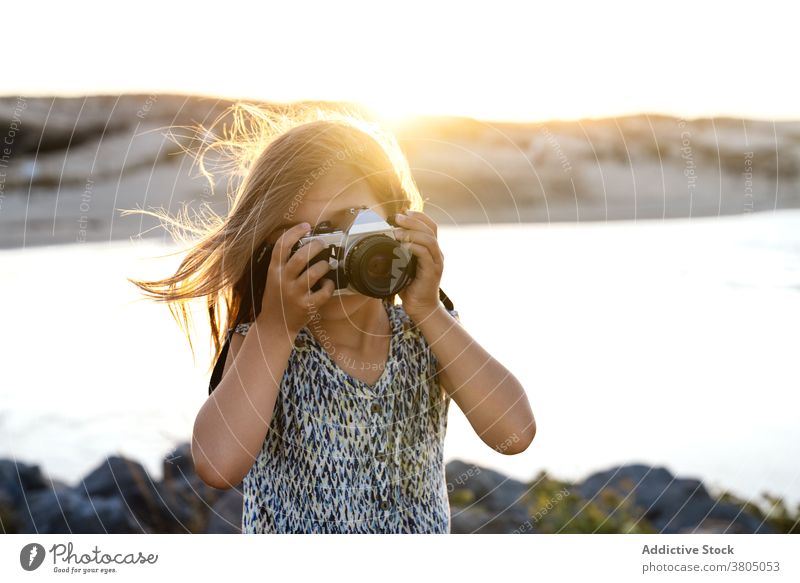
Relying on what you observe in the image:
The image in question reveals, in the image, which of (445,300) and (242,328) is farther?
(445,300)

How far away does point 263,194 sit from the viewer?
4.68 feet

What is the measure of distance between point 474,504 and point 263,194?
5.01 ft

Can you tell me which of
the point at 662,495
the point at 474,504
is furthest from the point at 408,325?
the point at 662,495

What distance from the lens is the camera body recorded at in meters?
1.27

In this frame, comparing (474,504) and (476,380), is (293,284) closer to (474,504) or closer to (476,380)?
(476,380)

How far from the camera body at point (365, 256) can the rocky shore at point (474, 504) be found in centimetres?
135

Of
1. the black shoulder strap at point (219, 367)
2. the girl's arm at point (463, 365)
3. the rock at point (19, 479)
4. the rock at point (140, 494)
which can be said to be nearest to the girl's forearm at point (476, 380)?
the girl's arm at point (463, 365)

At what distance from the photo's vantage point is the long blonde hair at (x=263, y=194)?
55.7 inches

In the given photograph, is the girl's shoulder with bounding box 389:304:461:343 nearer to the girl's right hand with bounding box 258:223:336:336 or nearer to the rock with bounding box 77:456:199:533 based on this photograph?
the girl's right hand with bounding box 258:223:336:336

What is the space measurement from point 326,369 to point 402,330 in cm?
16

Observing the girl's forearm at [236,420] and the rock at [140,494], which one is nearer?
the girl's forearm at [236,420]

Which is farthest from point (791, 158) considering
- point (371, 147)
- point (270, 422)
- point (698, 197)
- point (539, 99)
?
point (270, 422)

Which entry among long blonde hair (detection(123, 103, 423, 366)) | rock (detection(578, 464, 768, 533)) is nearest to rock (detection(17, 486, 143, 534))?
long blonde hair (detection(123, 103, 423, 366))

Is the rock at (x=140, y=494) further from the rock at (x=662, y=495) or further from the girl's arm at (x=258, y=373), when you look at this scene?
the girl's arm at (x=258, y=373)
